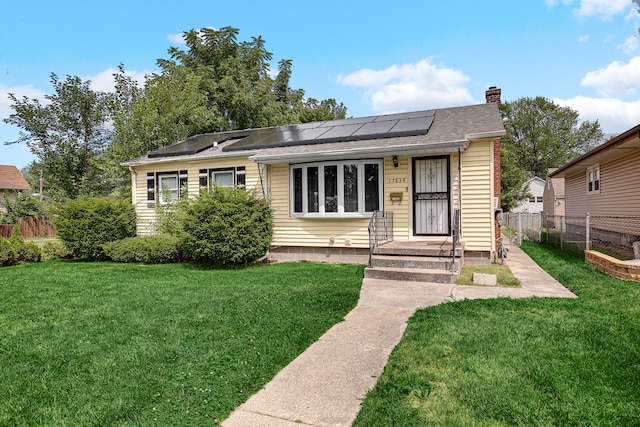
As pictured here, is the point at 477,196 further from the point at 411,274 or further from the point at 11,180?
the point at 11,180

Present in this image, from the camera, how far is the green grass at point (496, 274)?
6625 millimetres

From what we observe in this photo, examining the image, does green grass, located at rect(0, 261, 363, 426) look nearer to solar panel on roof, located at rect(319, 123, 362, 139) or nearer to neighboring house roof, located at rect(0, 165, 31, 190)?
solar panel on roof, located at rect(319, 123, 362, 139)

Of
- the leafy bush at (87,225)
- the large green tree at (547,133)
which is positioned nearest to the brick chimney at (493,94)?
the leafy bush at (87,225)

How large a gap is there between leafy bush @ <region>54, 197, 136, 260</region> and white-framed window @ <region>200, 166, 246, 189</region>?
2.98 m

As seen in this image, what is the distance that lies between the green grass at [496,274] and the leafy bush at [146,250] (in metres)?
7.61

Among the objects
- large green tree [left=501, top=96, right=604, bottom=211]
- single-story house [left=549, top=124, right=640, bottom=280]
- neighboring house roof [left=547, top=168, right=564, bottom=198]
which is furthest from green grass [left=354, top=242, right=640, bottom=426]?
large green tree [left=501, top=96, right=604, bottom=211]

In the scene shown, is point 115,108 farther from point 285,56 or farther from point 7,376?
point 7,376

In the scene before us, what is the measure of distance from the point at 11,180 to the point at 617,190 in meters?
42.0

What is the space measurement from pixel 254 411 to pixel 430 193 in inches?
287

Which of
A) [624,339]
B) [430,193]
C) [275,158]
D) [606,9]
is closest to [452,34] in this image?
[606,9]

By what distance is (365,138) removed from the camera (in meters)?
9.68

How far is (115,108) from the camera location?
61.6 feet

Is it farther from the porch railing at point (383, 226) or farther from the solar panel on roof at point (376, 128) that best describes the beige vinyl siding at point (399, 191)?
the solar panel on roof at point (376, 128)


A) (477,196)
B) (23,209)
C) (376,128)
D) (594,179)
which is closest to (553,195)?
(594,179)
